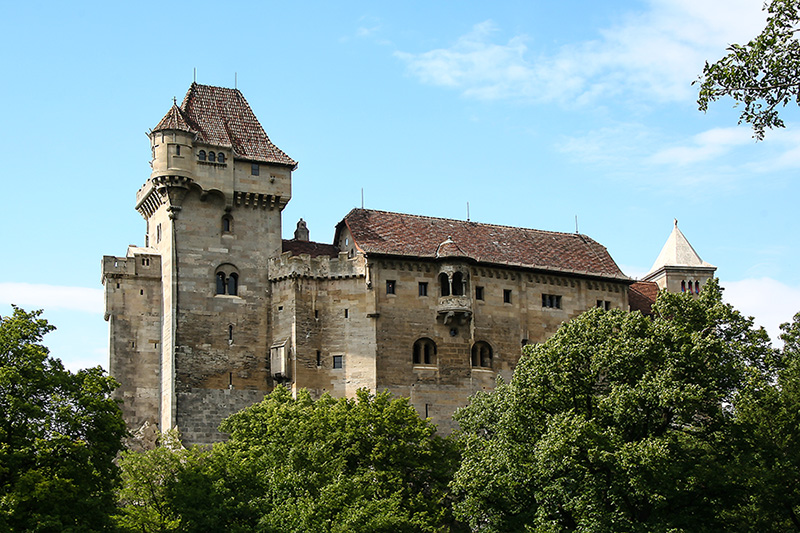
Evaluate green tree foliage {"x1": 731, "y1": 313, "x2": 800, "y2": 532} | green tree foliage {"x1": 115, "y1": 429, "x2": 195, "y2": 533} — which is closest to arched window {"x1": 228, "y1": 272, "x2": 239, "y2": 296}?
green tree foliage {"x1": 115, "y1": 429, "x2": 195, "y2": 533}

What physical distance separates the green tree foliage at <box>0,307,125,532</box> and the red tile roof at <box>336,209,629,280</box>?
33.3 meters

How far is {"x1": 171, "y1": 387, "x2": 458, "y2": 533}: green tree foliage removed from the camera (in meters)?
57.8

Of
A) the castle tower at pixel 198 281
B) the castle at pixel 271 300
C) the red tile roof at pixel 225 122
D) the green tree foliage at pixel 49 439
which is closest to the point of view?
the green tree foliage at pixel 49 439

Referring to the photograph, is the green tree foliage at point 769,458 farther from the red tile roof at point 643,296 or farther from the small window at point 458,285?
the red tile roof at point 643,296

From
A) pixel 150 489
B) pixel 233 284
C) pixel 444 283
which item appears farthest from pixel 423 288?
pixel 150 489

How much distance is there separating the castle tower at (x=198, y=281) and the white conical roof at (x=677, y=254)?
31689 mm

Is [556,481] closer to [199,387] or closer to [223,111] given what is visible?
[199,387]

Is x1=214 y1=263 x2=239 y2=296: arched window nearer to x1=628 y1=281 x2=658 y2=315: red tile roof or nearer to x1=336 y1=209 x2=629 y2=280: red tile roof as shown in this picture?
x1=336 y1=209 x2=629 y2=280: red tile roof

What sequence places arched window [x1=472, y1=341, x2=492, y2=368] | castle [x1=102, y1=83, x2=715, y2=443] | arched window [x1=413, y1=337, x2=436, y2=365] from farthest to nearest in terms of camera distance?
arched window [x1=472, y1=341, x2=492, y2=368] → arched window [x1=413, y1=337, x2=436, y2=365] → castle [x1=102, y1=83, x2=715, y2=443]

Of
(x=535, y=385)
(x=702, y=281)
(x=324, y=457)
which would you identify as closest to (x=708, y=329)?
(x=535, y=385)

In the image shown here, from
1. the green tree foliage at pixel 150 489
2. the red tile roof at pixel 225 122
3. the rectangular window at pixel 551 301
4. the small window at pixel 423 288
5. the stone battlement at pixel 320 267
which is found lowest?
the green tree foliage at pixel 150 489

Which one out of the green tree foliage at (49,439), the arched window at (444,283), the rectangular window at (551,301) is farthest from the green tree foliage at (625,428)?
the rectangular window at (551,301)

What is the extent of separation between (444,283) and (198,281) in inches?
662

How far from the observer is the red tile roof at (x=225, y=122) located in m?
85.1
